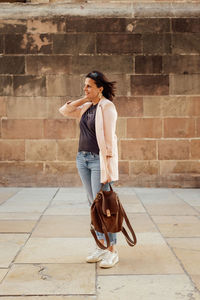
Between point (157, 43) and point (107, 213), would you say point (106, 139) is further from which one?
point (157, 43)

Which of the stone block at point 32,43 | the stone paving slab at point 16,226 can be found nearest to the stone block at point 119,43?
the stone block at point 32,43

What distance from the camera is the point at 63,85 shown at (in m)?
9.46

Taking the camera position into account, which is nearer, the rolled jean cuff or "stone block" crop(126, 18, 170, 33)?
the rolled jean cuff

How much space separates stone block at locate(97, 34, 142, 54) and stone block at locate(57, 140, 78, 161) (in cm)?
241

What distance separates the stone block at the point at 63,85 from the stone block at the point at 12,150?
4.87ft

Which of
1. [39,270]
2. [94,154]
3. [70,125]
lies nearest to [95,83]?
[94,154]

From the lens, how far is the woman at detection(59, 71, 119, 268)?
3.77m

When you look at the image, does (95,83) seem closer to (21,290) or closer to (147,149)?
(21,290)

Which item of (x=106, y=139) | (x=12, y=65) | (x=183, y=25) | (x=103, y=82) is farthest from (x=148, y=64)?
(x=106, y=139)

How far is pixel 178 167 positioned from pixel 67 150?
2.81 metres

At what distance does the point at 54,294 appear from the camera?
3.09 meters

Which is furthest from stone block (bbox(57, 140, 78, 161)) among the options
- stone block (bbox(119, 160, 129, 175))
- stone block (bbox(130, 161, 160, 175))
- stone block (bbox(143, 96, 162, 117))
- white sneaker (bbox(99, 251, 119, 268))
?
white sneaker (bbox(99, 251, 119, 268))

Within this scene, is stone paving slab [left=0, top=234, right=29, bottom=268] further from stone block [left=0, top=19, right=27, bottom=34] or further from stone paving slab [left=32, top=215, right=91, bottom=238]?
stone block [left=0, top=19, right=27, bottom=34]

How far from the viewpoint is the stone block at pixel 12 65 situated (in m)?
9.48
